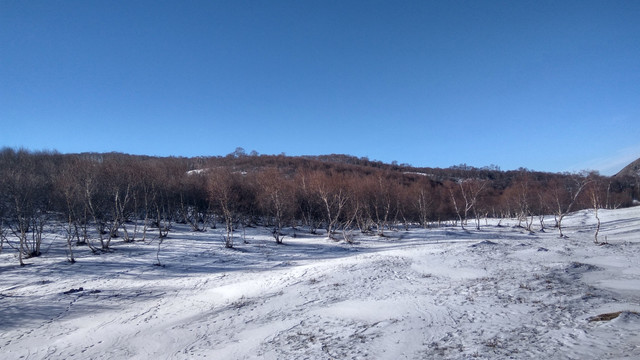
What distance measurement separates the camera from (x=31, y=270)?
17250 mm

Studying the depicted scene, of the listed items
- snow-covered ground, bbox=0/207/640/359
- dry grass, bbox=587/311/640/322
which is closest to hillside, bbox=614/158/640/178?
snow-covered ground, bbox=0/207/640/359

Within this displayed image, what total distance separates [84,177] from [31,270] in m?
7.82

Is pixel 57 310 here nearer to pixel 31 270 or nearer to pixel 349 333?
pixel 31 270

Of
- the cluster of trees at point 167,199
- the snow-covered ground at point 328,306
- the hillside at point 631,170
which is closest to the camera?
the snow-covered ground at point 328,306

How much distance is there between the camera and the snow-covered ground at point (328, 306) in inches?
313

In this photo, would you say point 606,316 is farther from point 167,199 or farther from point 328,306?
point 167,199

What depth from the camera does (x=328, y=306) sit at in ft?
37.2

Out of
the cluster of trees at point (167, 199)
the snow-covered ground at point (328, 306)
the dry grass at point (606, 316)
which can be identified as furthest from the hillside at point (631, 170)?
the dry grass at point (606, 316)

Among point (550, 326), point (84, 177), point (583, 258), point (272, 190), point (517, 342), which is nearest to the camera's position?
point (517, 342)

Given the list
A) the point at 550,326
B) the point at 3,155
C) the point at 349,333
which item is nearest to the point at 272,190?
the point at 349,333

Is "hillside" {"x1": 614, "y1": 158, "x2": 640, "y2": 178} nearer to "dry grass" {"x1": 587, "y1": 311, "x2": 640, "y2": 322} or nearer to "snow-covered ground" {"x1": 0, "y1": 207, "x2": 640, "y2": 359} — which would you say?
"snow-covered ground" {"x1": 0, "y1": 207, "x2": 640, "y2": 359}

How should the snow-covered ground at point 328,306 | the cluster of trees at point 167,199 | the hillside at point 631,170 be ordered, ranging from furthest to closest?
the hillside at point 631,170 → the cluster of trees at point 167,199 → the snow-covered ground at point 328,306

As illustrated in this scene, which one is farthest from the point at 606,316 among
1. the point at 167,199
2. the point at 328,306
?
the point at 167,199

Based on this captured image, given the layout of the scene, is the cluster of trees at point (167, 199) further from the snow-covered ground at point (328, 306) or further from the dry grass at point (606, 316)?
the dry grass at point (606, 316)
